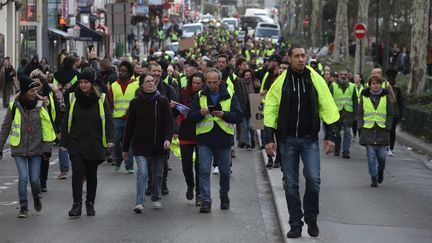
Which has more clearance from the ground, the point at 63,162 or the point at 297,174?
the point at 297,174

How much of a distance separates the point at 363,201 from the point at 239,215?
6.66ft

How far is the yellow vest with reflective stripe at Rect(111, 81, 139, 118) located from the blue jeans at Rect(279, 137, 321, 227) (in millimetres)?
6578

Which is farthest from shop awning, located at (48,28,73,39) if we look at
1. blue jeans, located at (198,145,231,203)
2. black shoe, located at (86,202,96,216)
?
black shoe, located at (86,202,96,216)

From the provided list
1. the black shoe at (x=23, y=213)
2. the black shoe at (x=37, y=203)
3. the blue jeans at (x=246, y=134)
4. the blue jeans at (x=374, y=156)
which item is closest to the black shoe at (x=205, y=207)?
the black shoe at (x=37, y=203)

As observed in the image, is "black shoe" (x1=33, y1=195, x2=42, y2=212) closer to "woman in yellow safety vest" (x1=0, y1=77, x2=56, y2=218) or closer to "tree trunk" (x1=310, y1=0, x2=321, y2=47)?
"woman in yellow safety vest" (x1=0, y1=77, x2=56, y2=218)

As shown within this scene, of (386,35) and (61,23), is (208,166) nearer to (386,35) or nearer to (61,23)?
(61,23)

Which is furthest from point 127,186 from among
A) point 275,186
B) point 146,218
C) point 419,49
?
point 419,49

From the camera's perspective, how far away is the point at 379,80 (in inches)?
627

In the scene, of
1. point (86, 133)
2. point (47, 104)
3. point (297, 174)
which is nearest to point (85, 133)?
point (86, 133)

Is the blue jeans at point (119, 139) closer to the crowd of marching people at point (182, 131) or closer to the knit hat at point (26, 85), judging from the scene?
the crowd of marching people at point (182, 131)

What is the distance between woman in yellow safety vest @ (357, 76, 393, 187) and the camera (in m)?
15.6

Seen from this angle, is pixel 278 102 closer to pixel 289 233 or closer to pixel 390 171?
pixel 289 233

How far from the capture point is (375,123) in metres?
15.8

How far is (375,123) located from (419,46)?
1770 cm
